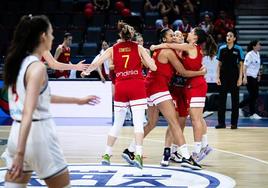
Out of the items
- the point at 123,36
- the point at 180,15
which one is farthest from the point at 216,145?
the point at 180,15

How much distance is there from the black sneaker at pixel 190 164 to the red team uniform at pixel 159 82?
30.5 inches

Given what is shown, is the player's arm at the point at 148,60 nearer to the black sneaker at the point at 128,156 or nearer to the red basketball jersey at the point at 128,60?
the red basketball jersey at the point at 128,60

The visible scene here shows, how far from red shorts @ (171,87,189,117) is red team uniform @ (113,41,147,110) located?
→ 0.81 m

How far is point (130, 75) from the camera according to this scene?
24.5ft

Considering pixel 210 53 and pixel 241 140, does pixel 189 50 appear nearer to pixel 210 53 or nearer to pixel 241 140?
pixel 210 53

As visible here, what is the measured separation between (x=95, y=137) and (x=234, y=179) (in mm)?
4758

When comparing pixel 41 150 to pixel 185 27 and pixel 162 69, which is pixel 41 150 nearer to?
pixel 162 69

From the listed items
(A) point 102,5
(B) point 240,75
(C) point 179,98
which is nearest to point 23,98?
(C) point 179,98

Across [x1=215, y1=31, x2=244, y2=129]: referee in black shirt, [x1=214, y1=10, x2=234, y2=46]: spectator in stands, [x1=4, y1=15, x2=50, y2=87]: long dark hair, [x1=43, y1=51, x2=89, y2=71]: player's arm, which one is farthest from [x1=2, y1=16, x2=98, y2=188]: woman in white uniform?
[x1=214, y1=10, x2=234, y2=46]: spectator in stands

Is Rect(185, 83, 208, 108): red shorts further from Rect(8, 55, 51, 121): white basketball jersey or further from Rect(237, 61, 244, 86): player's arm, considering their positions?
Rect(237, 61, 244, 86): player's arm

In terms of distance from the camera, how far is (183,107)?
8.30 metres

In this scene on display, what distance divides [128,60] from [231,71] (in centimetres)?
568

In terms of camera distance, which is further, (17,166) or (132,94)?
(132,94)

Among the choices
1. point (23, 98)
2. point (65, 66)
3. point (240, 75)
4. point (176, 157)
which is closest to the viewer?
point (23, 98)
